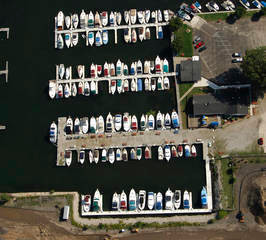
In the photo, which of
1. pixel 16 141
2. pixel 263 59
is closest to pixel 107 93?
pixel 16 141

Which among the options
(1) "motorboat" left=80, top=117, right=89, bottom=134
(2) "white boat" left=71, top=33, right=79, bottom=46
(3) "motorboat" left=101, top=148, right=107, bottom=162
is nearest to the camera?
(3) "motorboat" left=101, top=148, right=107, bottom=162

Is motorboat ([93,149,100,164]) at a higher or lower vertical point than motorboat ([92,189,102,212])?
higher

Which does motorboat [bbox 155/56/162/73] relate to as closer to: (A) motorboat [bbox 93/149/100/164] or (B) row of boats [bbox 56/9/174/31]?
(B) row of boats [bbox 56/9/174/31]

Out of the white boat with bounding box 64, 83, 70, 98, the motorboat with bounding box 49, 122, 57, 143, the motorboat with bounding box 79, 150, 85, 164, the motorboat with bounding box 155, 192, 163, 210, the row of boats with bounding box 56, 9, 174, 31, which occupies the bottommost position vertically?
the motorboat with bounding box 155, 192, 163, 210

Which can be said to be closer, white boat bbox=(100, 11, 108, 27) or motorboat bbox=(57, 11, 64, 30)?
white boat bbox=(100, 11, 108, 27)

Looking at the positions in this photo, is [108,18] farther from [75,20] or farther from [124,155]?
[124,155]

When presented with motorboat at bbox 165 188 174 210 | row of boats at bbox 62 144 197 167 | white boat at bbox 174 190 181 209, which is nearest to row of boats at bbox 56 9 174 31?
row of boats at bbox 62 144 197 167

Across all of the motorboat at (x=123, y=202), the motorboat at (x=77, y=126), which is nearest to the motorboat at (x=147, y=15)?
the motorboat at (x=77, y=126)

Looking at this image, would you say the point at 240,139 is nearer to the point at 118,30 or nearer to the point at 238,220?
the point at 238,220
